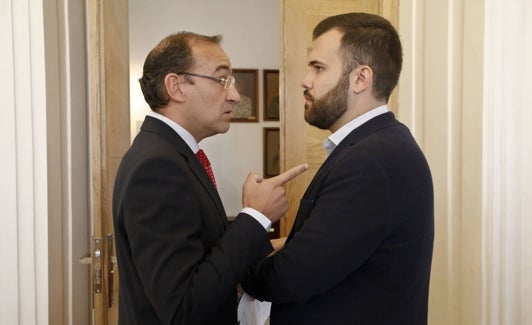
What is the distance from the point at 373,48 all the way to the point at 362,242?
1.73 feet

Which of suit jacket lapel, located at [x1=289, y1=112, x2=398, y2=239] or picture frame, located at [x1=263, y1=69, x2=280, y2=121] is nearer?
suit jacket lapel, located at [x1=289, y1=112, x2=398, y2=239]

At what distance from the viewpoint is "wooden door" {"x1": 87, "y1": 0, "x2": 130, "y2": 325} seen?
181cm

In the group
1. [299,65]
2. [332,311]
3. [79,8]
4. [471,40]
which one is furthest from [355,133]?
[79,8]

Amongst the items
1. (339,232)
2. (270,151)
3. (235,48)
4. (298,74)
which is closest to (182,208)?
(339,232)

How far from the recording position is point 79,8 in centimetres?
193

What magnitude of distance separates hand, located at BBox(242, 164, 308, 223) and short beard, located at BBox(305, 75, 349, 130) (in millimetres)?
154

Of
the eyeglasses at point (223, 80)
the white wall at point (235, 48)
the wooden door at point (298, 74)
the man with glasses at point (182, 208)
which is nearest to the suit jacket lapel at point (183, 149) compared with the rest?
the man with glasses at point (182, 208)

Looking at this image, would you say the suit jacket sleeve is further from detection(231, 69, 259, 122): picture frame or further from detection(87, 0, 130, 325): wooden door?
detection(231, 69, 259, 122): picture frame

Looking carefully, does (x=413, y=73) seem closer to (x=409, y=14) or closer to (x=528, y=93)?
(x=409, y=14)

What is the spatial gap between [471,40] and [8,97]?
1.62m

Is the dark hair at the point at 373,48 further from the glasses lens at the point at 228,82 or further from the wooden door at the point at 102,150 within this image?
the wooden door at the point at 102,150

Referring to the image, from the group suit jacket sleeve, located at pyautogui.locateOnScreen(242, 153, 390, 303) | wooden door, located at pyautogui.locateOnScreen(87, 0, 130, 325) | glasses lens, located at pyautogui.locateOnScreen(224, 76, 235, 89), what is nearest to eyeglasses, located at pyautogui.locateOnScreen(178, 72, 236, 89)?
glasses lens, located at pyautogui.locateOnScreen(224, 76, 235, 89)

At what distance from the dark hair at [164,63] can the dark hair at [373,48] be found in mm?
445

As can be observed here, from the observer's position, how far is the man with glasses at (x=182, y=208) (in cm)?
98
